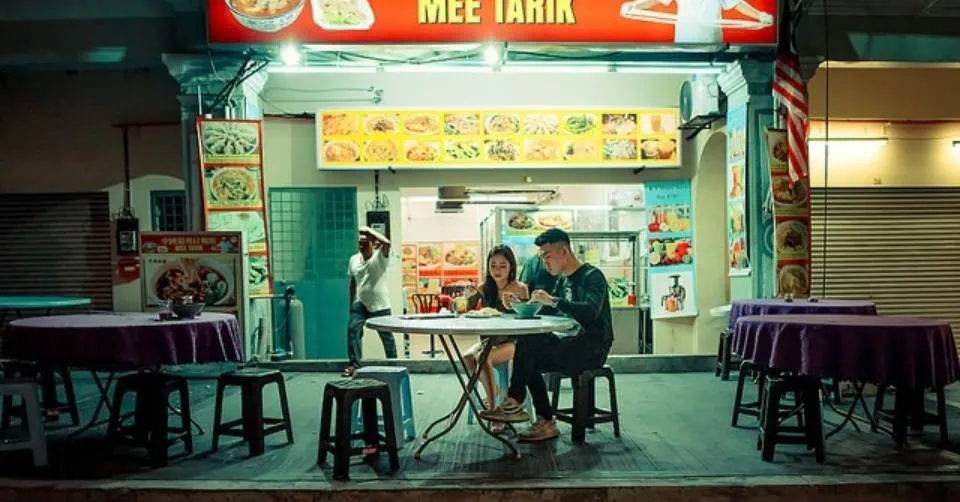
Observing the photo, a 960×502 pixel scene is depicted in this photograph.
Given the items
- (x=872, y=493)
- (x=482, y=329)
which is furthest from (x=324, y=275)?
(x=872, y=493)

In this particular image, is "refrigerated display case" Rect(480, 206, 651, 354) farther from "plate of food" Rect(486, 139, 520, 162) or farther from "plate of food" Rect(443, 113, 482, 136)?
"plate of food" Rect(443, 113, 482, 136)

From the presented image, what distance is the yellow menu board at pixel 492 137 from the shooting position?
346 inches

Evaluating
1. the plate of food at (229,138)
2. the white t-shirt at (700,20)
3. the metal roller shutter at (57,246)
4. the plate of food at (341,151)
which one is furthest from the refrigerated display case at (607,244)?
the metal roller shutter at (57,246)

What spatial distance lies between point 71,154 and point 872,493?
9078mm

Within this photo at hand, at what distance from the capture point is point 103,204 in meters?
8.66

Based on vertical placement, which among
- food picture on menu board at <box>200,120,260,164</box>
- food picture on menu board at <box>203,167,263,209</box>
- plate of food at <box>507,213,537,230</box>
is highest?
food picture on menu board at <box>200,120,260,164</box>

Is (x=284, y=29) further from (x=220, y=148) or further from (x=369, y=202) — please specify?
(x=369, y=202)

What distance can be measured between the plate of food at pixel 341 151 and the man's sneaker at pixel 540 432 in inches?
192

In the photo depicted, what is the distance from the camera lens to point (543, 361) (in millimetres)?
5086

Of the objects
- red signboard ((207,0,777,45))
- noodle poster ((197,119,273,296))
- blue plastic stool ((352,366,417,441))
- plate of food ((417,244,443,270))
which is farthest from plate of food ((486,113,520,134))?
blue plastic stool ((352,366,417,441))

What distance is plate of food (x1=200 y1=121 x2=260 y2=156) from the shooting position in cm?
718

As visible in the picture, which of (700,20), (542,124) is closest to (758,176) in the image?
(700,20)

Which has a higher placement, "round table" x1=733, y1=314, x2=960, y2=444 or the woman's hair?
the woman's hair

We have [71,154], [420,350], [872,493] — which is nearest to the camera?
[872,493]
